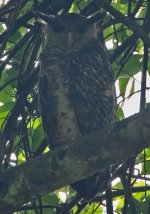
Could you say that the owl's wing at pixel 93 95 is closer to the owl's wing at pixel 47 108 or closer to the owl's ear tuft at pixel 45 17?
the owl's wing at pixel 47 108

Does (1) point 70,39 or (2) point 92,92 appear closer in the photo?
(2) point 92,92

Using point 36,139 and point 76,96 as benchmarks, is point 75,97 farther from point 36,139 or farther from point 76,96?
point 36,139

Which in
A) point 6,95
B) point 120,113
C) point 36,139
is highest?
point 6,95

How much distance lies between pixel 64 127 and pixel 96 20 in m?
0.72

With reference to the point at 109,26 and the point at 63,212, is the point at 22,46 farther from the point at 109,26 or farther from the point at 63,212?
the point at 63,212

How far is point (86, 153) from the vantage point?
2.11 m

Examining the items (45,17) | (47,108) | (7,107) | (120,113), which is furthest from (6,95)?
(120,113)

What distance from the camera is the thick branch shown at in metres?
2.02

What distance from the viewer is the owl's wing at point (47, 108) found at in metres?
2.96

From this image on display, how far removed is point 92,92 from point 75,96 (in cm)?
10

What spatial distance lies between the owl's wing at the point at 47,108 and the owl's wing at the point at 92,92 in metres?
0.13

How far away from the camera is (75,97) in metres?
2.93

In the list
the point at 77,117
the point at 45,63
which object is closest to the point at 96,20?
the point at 45,63

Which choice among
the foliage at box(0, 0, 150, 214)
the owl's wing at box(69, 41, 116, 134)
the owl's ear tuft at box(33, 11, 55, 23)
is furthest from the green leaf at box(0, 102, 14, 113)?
the owl's ear tuft at box(33, 11, 55, 23)
